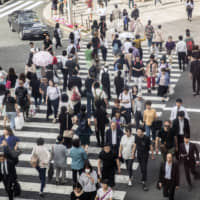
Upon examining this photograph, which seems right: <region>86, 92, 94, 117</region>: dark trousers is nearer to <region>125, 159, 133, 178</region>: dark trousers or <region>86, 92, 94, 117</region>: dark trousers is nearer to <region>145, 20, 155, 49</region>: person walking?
<region>125, 159, 133, 178</region>: dark trousers

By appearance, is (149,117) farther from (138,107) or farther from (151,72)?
(151,72)

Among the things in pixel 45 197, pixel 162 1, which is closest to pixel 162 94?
pixel 45 197

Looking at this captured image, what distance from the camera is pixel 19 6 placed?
4319 centimetres

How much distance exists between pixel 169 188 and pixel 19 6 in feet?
106

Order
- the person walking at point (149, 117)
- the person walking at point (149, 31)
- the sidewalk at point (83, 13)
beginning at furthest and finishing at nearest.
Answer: the sidewalk at point (83, 13)
the person walking at point (149, 31)
the person walking at point (149, 117)

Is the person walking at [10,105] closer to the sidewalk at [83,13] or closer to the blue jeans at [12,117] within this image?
the blue jeans at [12,117]

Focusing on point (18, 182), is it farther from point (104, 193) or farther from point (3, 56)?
point (3, 56)

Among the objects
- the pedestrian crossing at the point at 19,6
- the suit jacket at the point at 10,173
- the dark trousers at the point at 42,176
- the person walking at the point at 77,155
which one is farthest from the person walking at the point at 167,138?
the pedestrian crossing at the point at 19,6

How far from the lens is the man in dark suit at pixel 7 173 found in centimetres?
1331

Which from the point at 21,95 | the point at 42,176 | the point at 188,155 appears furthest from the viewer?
the point at 21,95

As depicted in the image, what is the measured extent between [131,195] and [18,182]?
3094mm

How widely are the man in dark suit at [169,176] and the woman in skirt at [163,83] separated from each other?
Answer: 7.39m

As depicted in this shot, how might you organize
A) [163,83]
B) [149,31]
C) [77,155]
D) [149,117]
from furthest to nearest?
1. [149,31]
2. [163,83]
3. [149,117]
4. [77,155]

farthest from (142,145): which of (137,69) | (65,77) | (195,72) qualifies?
(65,77)
